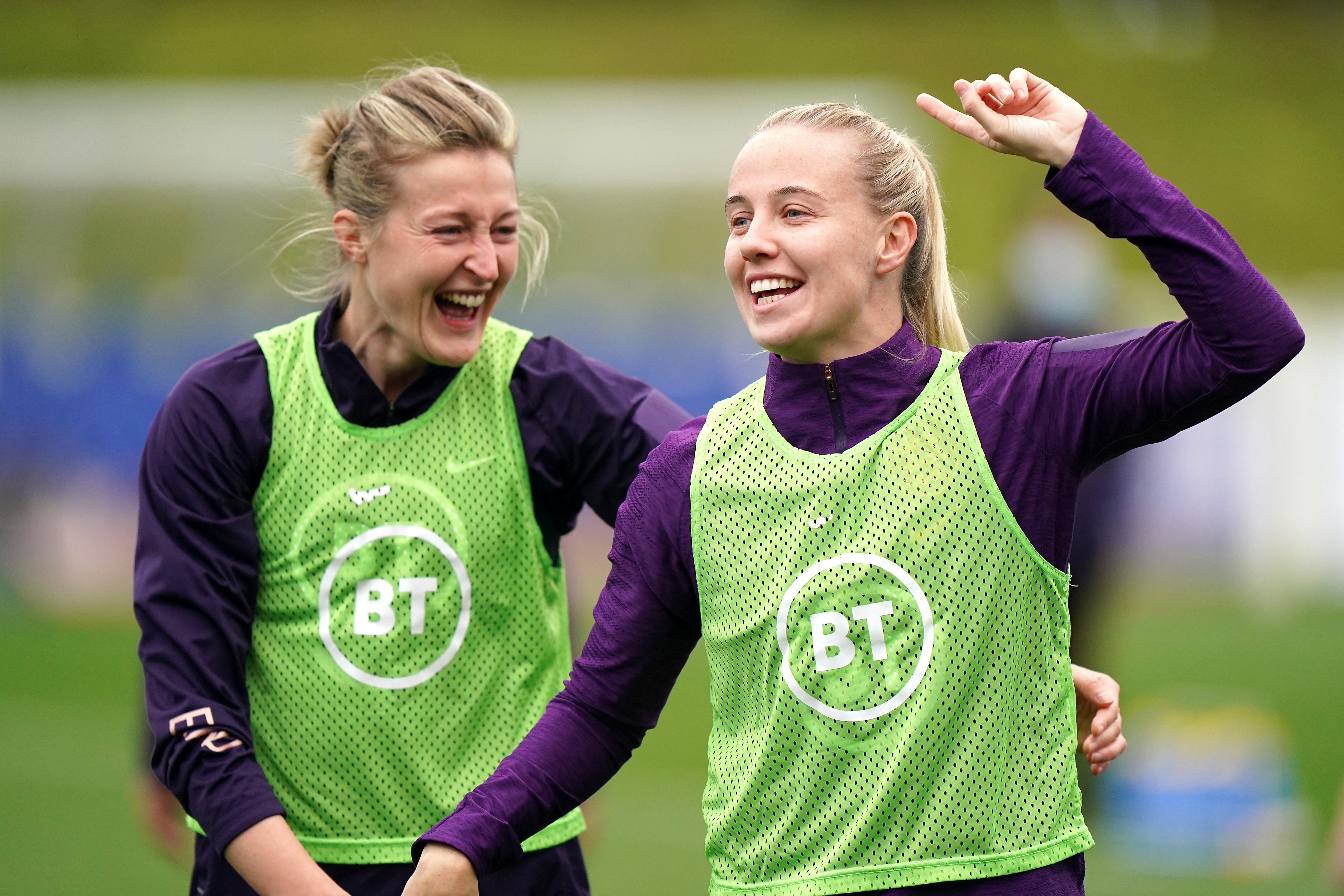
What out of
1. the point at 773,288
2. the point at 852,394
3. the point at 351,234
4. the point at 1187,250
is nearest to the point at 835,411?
the point at 852,394

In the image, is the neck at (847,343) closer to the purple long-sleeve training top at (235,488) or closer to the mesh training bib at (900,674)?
the mesh training bib at (900,674)

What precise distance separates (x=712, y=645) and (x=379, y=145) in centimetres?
110

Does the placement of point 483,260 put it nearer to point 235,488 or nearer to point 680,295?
point 235,488

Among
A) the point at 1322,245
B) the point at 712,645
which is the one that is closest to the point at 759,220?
the point at 712,645

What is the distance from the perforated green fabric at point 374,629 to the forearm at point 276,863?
246 millimetres

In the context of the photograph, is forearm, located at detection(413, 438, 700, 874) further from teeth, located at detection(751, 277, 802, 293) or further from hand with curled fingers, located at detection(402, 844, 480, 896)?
teeth, located at detection(751, 277, 802, 293)

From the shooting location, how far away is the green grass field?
563 centimetres

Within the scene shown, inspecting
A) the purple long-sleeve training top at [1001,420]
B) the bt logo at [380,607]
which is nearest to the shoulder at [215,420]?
the bt logo at [380,607]

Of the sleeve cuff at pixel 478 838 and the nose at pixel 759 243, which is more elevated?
the nose at pixel 759 243

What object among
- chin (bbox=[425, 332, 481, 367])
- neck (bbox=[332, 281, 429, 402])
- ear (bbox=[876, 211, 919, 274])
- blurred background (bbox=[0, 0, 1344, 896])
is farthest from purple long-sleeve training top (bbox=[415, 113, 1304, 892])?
blurred background (bbox=[0, 0, 1344, 896])

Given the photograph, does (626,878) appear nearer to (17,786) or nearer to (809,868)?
(17,786)

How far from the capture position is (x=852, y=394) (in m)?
2.24

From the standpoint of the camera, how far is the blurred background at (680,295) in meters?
6.13

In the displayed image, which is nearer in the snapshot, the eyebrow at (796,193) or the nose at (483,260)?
the eyebrow at (796,193)
